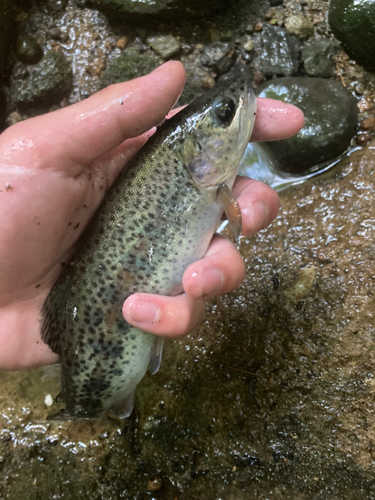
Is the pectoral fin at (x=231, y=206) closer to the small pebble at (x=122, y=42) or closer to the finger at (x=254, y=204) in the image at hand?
the finger at (x=254, y=204)

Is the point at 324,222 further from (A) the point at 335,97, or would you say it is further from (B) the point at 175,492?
(B) the point at 175,492

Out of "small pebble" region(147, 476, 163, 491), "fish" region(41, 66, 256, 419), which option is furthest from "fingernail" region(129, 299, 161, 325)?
"small pebble" region(147, 476, 163, 491)

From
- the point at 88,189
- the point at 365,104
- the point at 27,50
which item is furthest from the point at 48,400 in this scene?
the point at 365,104

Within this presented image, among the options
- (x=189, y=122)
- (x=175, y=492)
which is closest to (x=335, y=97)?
(x=189, y=122)

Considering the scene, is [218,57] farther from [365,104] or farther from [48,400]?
[48,400]

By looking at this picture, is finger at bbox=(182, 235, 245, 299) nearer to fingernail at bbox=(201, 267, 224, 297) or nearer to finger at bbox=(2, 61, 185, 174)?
fingernail at bbox=(201, 267, 224, 297)
